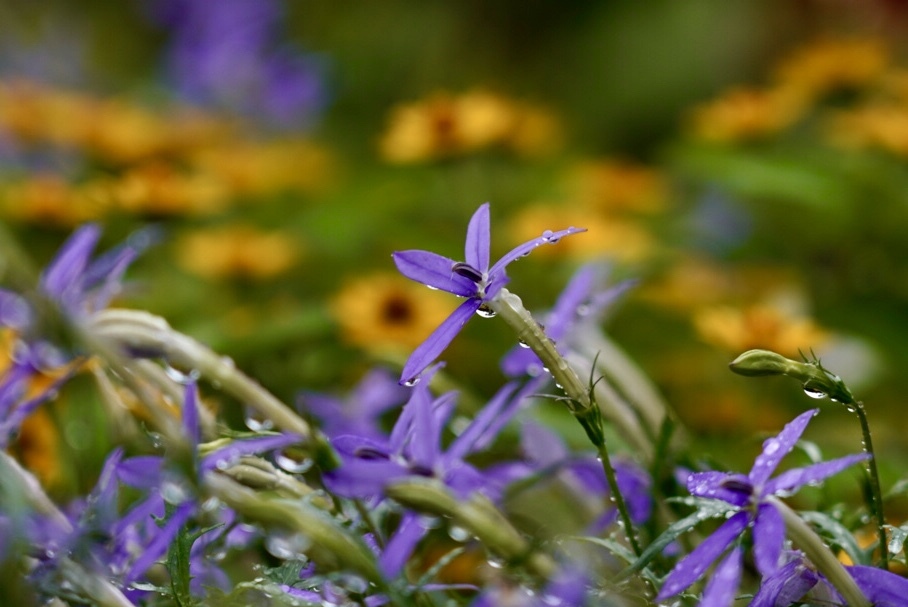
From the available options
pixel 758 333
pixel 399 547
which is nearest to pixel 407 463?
pixel 399 547

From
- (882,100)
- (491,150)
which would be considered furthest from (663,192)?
(491,150)

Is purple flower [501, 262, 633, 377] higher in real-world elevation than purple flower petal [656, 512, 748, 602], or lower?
higher

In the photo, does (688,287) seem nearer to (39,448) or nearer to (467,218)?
(467,218)

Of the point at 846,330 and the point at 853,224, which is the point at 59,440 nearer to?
the point at 846,330

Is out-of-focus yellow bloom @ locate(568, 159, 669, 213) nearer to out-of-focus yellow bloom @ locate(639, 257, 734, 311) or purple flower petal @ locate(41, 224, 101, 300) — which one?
out-of-focus yellow bloom @ locate(639, 257, 734, 311)

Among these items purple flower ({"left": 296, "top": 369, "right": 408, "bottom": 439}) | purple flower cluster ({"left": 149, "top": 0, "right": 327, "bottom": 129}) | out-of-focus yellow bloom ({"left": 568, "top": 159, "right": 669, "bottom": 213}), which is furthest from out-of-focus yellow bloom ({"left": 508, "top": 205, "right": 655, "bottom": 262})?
purple flower cluster ({"left": 149, "top": 0, "right": 327, "bottom": 129})

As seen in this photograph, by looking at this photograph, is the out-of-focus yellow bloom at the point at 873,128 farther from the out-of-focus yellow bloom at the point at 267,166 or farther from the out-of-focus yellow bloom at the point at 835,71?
the out-of-focus yellow bloom at the point at 267,166

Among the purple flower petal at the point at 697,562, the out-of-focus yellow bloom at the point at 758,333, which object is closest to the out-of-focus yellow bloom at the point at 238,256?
the out-of-focus yellow bloom at the point at 758,333
